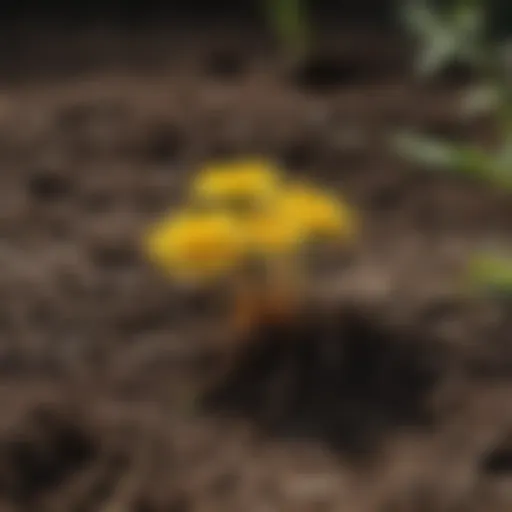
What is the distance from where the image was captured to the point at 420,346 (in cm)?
124

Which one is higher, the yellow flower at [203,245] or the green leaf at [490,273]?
the green leaf at [490,273]

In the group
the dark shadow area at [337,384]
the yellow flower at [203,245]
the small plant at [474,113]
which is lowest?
the dark shadow area at [337,384]

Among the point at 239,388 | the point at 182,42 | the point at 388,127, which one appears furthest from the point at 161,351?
the point at 182,42

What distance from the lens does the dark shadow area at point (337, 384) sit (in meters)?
1.13

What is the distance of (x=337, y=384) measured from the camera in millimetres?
1186

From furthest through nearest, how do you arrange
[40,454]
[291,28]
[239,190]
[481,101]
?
[291,28] < [481,101] < [239,190] < [40,454]

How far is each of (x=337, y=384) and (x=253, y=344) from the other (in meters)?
0.09

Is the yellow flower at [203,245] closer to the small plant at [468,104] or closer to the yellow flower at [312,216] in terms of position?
the yellow flower at [312,216]

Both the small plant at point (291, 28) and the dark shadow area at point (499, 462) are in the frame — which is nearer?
the dark shadow area at point (499, 462)

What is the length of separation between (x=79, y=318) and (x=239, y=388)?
0.21 metres

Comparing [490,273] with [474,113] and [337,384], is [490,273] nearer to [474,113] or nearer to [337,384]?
[337,384]

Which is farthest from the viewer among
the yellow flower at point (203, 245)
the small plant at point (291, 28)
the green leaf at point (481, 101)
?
the small plant at point (291, 28)

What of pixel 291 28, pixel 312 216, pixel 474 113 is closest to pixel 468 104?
pixel 474 113

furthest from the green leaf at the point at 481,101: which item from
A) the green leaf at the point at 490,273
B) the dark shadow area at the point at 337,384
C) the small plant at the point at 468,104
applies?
the dark shadow area at the point at 337,384
